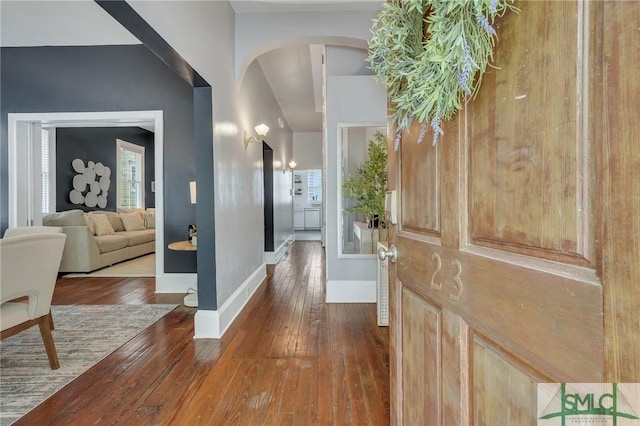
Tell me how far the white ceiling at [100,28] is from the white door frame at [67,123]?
3.06 ft

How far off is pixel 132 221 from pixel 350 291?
18.0 ft

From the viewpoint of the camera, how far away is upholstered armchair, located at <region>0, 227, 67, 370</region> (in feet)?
5.68

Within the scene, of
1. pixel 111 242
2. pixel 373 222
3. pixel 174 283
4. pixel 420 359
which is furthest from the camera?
pixel 111 242

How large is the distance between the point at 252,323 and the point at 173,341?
2.19 ft

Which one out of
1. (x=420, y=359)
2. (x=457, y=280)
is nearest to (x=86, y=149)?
(x=420, y=359)

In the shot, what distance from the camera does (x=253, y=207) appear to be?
4.07 m

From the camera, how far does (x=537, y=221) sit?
546mm

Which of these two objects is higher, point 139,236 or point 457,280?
point 457,280

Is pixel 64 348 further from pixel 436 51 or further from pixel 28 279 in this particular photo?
pixel 436 51

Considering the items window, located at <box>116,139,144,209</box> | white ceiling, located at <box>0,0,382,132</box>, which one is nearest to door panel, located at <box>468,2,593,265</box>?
white ceiling, located at <box>0,0,382,132</box>

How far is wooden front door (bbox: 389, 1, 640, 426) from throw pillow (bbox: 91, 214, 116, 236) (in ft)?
20.4

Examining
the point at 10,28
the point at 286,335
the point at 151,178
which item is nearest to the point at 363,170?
the point at 286,335

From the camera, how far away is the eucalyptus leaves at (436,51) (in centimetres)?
63

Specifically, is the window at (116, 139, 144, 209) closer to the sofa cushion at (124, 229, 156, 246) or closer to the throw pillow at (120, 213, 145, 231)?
the throw pillow at (120, 213, 145, 231)
